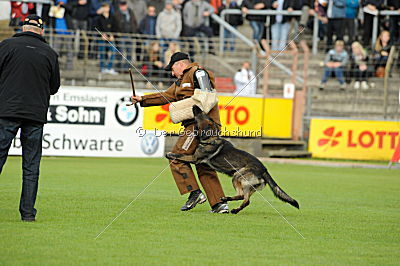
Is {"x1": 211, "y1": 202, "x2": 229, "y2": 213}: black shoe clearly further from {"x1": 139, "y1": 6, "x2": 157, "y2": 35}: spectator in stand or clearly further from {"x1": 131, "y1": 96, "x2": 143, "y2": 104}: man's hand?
{"x1": 139, "y1": 6, "x2": 157, "y2": 35}: spectator in stand

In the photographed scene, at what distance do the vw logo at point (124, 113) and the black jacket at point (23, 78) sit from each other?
12.3m

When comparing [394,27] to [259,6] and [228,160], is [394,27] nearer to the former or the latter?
[259,6]

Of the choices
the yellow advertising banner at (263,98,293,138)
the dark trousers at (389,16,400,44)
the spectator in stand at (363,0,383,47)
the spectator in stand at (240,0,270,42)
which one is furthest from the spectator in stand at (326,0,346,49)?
the yellow advertising banner at (263,98,293,138)

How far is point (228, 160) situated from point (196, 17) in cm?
1610

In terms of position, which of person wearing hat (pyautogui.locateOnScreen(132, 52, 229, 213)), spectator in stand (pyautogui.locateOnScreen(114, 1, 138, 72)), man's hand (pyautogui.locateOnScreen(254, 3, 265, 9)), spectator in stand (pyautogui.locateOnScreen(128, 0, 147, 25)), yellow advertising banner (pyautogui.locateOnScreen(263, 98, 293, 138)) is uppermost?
man's hand (pyautogui.locateOnScreen(254, 3, 265, 9))

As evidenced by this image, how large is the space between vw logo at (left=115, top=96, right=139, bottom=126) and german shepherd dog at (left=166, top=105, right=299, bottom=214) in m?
10.9

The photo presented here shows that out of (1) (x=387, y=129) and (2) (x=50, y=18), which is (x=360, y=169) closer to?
(1) (x=387, y=129)

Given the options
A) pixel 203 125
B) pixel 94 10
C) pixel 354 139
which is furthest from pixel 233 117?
pixel 203 125

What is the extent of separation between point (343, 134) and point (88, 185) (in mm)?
11209

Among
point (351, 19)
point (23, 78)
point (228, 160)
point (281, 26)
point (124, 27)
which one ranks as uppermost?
point (351, 19)

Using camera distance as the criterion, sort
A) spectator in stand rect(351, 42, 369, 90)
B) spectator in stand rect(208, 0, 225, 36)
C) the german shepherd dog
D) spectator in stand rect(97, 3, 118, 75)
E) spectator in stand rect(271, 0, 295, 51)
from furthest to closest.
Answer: spectator in stand rect(208, 0, 225, 36) → spectator in stand rect(271, 0, 295, 51) → spectator in stand rect(351, 42, 369, 90) → spectator in stand rect(97, 3, 118, 75) → the german shepherd dog

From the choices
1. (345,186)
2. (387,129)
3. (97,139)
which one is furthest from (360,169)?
(97,139)

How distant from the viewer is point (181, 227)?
9.50 meters

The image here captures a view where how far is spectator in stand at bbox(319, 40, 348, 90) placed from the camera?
82.5 ft
